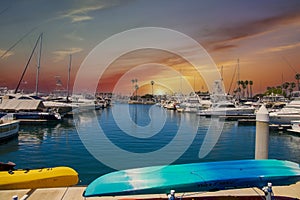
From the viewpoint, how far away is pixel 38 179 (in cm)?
977

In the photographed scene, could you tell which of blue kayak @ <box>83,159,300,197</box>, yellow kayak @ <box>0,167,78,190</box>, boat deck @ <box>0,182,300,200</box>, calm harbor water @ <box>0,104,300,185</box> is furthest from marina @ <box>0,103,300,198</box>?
blue kayak @ <box>83,159,300,197</box>

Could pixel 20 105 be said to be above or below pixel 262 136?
below

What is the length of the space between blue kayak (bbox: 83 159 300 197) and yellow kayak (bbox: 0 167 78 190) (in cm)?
301

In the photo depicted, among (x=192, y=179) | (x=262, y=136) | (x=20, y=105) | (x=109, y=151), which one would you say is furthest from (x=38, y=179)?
(x=20, y=105)

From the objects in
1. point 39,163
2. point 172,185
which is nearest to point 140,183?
point 172,185

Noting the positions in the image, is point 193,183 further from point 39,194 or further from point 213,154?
point 213,154

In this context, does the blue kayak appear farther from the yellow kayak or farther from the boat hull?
the boat hull

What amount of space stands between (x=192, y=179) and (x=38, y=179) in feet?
19.8

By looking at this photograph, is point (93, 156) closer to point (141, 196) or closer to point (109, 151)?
point (109, 151)

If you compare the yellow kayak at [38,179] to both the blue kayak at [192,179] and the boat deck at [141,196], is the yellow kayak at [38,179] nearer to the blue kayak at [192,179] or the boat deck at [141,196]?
the boat deck at [141,196]

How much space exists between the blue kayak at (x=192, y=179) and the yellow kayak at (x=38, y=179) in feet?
9.88

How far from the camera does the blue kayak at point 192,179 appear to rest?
23.3 feet

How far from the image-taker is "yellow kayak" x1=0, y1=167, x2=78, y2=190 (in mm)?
9602

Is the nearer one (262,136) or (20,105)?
(262,136)
